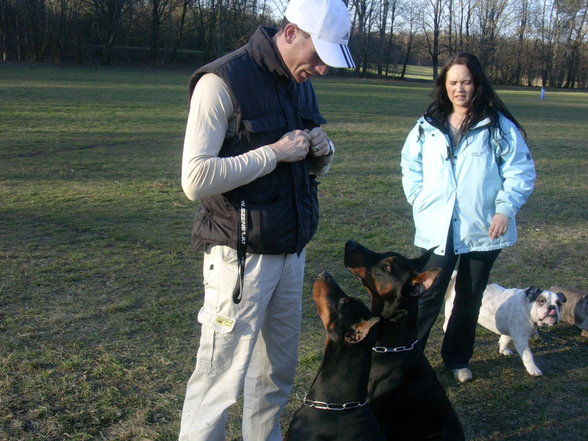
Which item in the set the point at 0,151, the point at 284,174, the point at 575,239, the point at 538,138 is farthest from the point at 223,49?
the point at 284,174

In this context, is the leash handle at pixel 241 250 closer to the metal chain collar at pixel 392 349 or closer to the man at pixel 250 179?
the man at pixel 250 179

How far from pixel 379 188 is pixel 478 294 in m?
5.18

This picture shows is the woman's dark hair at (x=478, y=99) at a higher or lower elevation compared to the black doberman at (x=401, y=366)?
higher

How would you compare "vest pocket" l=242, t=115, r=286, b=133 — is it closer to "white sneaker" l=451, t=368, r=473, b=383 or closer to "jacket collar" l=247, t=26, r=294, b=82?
"jacket collar" l=247, t=26, r=294, b=82

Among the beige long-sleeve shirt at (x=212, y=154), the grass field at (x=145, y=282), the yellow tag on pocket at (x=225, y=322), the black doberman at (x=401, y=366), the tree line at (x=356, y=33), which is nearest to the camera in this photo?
the beige long-sleeve shirt at (x=212, y=154)

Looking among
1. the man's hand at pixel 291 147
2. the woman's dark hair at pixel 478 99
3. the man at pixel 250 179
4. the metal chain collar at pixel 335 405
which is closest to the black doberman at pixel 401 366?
the metal chain collar at pixel 335 405

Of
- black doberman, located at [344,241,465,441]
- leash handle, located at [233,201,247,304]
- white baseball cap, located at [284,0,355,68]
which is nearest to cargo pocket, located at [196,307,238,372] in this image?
leash handle, located at [233,201,247,304]

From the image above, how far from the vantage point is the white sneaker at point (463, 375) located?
3953mm

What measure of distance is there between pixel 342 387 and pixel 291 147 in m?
1.06

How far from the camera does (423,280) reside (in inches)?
123

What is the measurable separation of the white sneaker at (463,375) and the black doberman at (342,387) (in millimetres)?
1477

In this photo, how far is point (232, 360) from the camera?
97.6 inches

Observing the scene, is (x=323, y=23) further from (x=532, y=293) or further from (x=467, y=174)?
(x=532, y=293)

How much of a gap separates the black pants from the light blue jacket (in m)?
0.10
